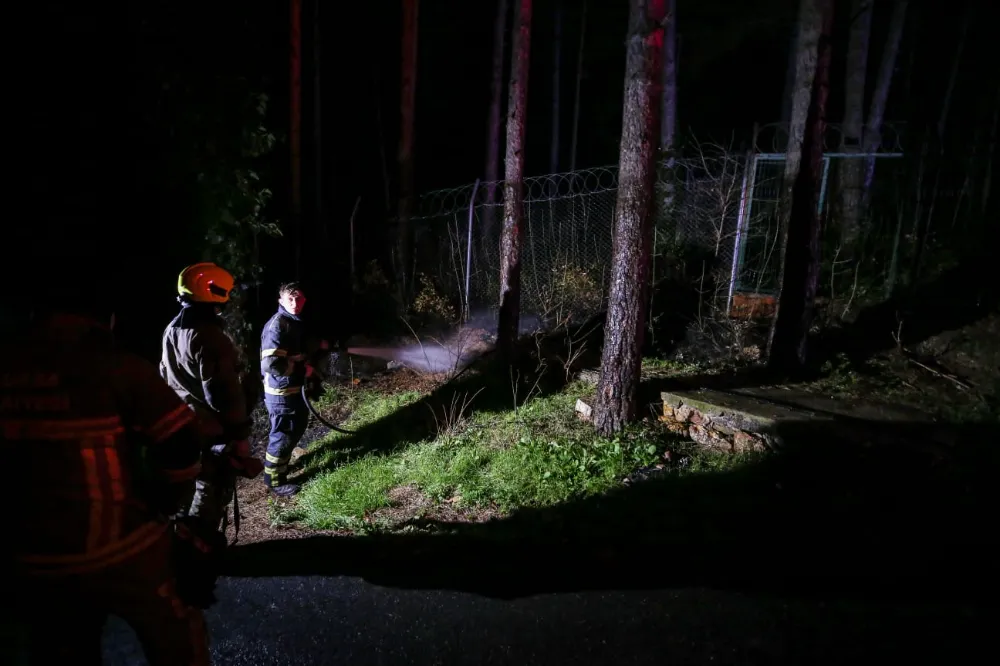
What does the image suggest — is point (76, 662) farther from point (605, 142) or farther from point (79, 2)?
point (605, 142)

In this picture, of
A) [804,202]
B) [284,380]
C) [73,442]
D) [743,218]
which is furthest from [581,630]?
[743,218]

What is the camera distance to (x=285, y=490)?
5703mm

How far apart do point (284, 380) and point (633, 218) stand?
133 inches

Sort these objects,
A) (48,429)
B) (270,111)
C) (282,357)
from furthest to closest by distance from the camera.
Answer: (270,111) < (282,357) < (48,429)

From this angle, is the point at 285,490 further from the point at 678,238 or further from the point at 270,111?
the point at 270,111

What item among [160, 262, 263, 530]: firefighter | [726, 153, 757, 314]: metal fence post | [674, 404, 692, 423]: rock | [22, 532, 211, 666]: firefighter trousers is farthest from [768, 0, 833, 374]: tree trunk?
[22, 532, 211, 666]: firefighter trousers

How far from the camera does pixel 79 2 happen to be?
4.89 metres

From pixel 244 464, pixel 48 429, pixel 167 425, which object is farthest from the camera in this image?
pixel 244 464

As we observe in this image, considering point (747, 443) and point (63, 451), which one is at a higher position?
point (63, 451)

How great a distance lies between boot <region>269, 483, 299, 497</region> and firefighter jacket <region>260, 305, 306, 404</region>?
0.82 m

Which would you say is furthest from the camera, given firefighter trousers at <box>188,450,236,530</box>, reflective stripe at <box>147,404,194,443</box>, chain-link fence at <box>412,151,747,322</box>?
chain-link fence at <box>412,151,747,322</box>

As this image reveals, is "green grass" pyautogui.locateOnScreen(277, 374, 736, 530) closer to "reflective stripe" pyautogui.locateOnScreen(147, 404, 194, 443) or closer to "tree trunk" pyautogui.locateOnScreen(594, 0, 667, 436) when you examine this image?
"tree trunk" pyautogui.locateOnScreen(594, 0, 667, 436)

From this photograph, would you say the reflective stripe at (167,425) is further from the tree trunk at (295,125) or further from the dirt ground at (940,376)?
the tree trunk at (295,125)

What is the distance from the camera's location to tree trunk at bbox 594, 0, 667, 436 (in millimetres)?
5004
